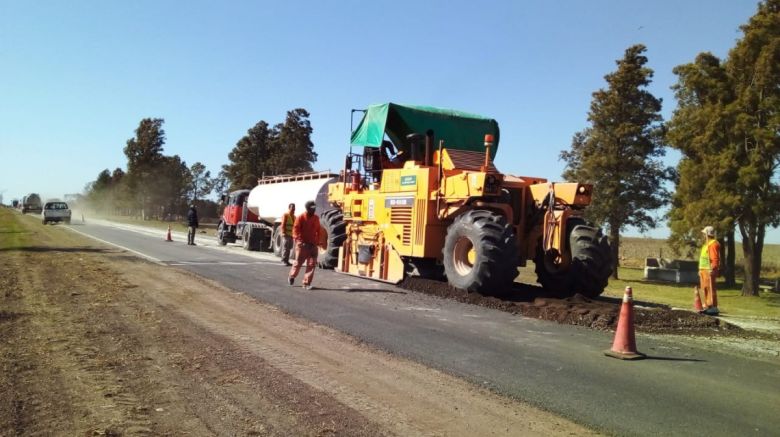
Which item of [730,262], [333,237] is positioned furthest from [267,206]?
[730,262]

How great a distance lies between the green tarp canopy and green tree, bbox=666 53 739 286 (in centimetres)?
1521

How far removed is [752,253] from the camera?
81.5 feet

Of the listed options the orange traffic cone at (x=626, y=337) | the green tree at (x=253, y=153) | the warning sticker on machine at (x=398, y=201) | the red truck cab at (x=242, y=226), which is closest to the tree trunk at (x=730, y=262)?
the red truck cab at (x=242, y=226)

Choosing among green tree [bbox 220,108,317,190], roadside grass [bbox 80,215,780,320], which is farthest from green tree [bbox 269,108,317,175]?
roadside grass [bbox 80,215,780,320]

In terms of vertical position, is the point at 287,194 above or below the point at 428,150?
below

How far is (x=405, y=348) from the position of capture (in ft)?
22.4

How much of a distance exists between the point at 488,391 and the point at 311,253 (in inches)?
287

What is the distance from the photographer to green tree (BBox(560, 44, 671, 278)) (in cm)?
2909

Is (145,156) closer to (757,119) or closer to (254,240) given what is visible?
(254,240)

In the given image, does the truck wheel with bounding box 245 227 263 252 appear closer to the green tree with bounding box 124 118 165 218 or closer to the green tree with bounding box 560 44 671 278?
the green tree with bounding box 560 44 671 278

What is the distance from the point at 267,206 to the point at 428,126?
1224cm

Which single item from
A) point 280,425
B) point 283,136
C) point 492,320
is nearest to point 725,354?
point 492,320

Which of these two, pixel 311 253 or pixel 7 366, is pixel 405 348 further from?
pixel 311 253

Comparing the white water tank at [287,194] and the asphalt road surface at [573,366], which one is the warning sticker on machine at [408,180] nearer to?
the asphalt road surface at [573,366]
